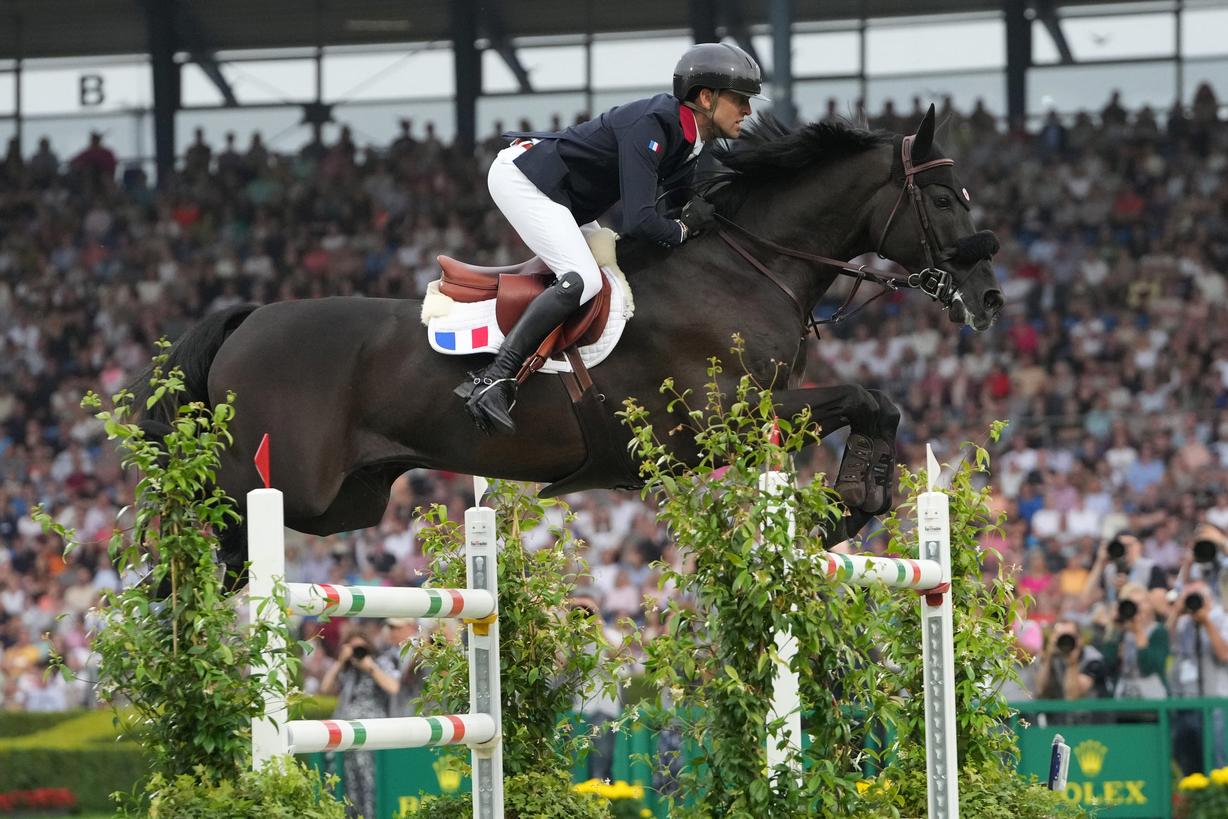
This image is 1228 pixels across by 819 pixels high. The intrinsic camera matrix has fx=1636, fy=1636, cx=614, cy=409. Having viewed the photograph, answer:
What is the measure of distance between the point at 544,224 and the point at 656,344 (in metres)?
0.53

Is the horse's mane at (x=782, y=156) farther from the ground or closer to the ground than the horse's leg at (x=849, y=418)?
farther from the ground

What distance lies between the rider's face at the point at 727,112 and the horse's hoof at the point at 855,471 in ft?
3.50

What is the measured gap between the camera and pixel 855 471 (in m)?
5.13

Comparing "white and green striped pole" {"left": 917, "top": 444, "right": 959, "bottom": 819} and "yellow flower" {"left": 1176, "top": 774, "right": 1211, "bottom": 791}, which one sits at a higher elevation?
"white and green striped pole" {"left": 917, "top": 444, "right": 959, "bottom": 819}

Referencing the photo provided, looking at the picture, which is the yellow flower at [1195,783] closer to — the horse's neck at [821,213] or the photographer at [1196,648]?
the photographer at [1196,648]

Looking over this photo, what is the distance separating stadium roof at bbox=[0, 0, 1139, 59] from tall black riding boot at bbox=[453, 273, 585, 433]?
1378cm

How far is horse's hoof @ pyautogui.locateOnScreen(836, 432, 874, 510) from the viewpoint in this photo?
16.8 feet

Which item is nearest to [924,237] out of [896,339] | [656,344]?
[656,344]

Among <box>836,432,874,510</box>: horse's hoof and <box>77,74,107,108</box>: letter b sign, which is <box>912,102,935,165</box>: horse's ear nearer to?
<box>836,432,874,510</box>: horse's hoof

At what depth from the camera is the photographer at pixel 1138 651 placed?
346 inches

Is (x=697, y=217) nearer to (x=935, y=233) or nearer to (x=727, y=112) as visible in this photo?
(x=727, y=112)

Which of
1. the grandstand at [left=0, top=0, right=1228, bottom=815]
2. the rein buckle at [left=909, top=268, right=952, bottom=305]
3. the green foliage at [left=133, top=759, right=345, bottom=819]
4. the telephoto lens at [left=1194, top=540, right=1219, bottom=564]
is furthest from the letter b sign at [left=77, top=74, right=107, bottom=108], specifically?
the green foliage at [left=133, top=759, right=345, bottom=819]

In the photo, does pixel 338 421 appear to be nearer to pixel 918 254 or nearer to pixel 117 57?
pixel 918 254

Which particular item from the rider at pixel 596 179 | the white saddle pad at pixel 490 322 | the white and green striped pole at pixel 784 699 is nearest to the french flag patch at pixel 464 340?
the white saddle pad at pixel 490 322
